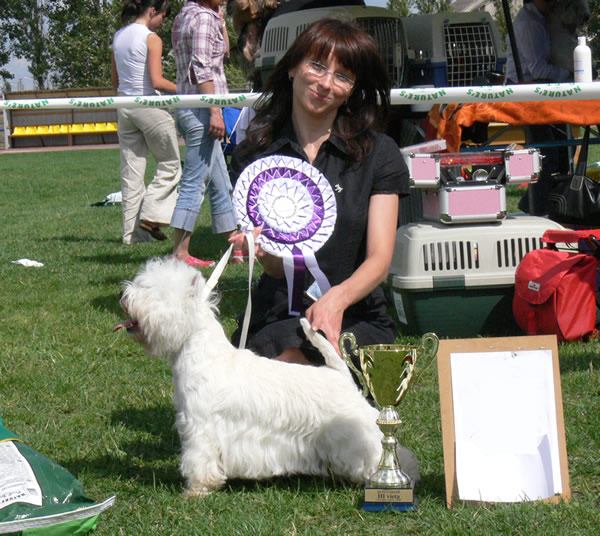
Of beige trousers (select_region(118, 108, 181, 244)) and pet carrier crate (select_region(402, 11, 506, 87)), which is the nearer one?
pet carrier crate (select_region(402, 11, 506, 87))

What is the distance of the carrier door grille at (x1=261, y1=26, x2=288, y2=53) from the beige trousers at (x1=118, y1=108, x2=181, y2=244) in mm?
1124

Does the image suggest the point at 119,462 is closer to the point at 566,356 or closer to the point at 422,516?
the point at 422,516

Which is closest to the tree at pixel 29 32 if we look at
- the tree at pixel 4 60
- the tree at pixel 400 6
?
the tree at pixel 4 60

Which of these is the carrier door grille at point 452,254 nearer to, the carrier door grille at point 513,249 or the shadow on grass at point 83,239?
the carrier door grille at point 513,249

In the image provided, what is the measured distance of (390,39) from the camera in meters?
5.94

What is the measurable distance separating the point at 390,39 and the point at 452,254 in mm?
2373

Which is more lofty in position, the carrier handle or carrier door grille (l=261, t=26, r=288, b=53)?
carrier door grille (l=261, t=26, r=288, b=53)

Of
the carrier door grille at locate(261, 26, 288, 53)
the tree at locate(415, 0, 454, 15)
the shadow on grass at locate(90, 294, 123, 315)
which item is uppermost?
the tree at locate(415, 0, 454, 15)

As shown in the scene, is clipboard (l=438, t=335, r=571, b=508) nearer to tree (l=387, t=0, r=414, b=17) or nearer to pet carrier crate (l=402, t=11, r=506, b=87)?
pet carrier crate (l=402, t=11, r=506, b=87)

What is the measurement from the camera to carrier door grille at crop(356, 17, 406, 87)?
591 centimetres

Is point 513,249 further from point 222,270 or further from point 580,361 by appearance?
point 222,270

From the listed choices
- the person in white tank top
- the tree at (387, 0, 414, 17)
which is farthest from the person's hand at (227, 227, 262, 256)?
the tree at (387, 0, 414, 17)

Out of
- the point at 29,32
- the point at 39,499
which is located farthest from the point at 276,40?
the point at 29,32

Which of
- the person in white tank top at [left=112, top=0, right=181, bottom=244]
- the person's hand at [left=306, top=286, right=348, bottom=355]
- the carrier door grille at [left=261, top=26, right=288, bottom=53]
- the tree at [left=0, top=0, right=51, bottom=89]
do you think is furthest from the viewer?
the tree at [left=0, top=0, right=51, bottom=89]
